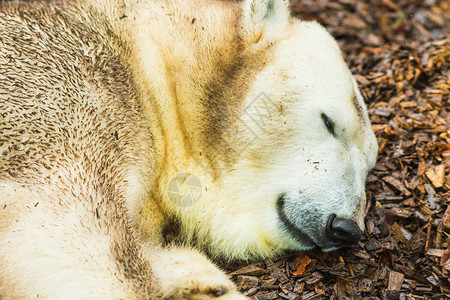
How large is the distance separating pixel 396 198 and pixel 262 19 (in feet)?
5.50

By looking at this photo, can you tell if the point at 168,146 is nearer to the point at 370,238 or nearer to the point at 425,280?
the point at 370,238

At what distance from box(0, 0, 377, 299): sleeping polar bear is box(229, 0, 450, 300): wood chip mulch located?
23cm

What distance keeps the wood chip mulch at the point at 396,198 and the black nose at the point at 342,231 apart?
0.70ft

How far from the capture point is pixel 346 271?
2.99m

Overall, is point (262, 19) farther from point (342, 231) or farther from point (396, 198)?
point (396, 198)

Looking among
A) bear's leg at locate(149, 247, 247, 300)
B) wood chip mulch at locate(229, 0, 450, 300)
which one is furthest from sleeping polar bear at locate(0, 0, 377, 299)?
wood chip mulch at locate(229, 0, 450, 300)

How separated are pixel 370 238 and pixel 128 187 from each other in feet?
5.65

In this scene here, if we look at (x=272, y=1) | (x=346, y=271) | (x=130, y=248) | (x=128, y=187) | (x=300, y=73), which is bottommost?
(x=346, y=271)

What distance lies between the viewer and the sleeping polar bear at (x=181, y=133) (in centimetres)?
245

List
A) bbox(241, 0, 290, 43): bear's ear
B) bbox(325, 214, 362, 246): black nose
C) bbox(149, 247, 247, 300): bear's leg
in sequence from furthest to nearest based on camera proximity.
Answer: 1. bbox(241, 0, 290, 43): bear's ear
2. bbox(325, 214, 362, 246): black nose
3. bbox(149, 247, 247, 300): bear's leg

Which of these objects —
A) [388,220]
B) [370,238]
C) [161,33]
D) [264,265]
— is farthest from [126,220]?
[388,220]

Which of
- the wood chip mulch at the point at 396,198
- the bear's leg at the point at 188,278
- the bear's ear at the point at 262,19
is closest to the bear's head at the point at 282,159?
the bear's ear at the point at 262,19

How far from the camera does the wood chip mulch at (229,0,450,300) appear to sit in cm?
292

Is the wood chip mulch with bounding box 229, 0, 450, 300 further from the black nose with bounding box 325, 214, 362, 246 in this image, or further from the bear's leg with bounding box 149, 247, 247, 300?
the bear's leg with bounding box 149, 247, 247, 300
